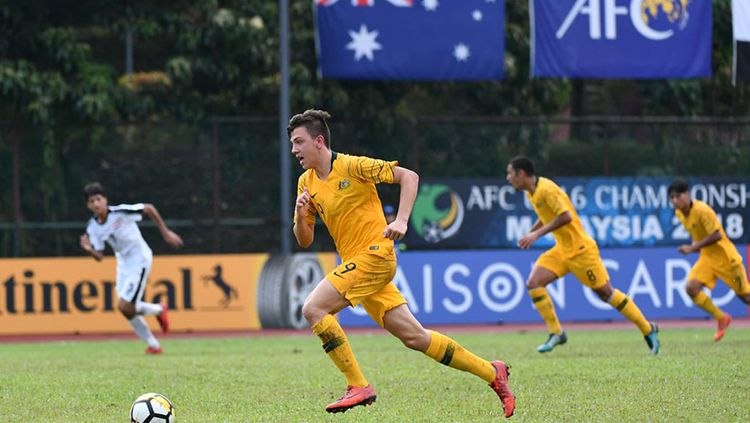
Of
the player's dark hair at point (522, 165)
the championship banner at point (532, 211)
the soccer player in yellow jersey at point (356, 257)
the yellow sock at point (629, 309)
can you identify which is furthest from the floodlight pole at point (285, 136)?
the soccer player in yellow jersey at point (356, 257)

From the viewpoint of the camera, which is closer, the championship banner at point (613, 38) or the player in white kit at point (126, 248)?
the player in white kit at point (126, 248)

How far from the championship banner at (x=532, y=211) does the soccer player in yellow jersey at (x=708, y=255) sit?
20.0ft

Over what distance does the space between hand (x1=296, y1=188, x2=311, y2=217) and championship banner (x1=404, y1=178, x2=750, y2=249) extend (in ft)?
45.3

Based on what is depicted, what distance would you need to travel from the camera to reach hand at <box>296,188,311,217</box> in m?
8.83

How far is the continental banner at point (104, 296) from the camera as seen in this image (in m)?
20.4

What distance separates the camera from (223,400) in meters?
10.2

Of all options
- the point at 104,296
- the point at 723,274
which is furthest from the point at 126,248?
the point at 723,274

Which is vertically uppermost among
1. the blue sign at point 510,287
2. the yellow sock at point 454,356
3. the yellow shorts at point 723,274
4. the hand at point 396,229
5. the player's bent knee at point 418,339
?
the hand at point 396,229

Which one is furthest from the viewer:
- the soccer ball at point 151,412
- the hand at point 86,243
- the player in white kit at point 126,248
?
the hand at point 86,243

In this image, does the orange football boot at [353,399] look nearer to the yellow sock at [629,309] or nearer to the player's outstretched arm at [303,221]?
the player's outstretched arm at [303,221]

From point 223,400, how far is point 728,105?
19.7 meters

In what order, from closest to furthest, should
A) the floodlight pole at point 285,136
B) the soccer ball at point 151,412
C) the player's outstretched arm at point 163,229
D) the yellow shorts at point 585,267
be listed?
the soccer ball at point 151,412, the yellow shorts at point 585,267, the player's outstretched arm at point 163,229, the floodlight pole at point 285,136

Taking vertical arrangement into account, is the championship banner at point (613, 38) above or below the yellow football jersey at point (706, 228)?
above

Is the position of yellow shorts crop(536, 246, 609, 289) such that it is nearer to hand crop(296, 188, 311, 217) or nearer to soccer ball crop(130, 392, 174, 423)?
hand crop(296, 188, 311, 217)
